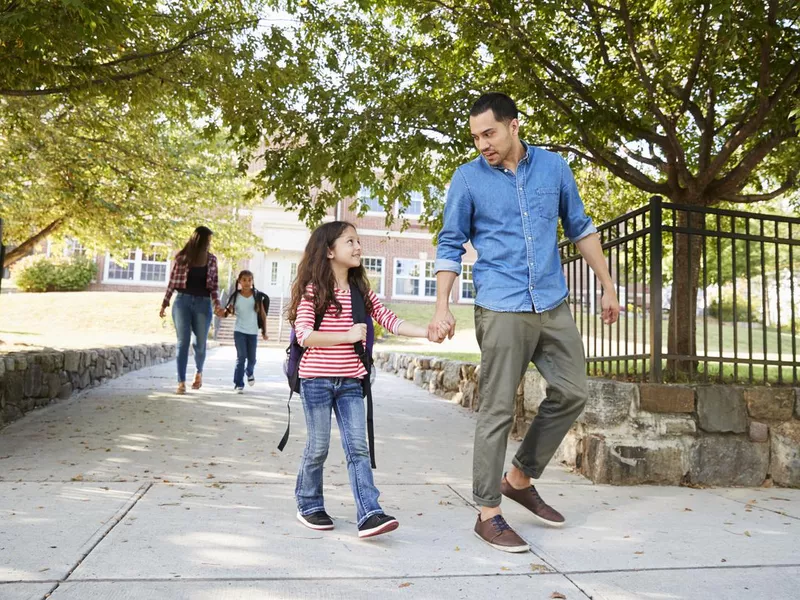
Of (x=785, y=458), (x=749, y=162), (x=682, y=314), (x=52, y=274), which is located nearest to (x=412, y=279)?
(x=52, y=274)

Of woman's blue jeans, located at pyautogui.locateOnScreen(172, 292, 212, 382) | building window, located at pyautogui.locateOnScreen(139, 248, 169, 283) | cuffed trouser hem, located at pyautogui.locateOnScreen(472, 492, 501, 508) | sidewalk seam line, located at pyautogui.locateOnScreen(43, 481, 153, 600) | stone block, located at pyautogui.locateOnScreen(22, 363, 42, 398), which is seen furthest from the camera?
building window, located at pyautogui.locateOnScreen(139, 248, 169, 283)

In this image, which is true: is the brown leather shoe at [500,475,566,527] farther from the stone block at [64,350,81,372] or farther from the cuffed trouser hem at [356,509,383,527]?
the stone block at [64,350,81,372]

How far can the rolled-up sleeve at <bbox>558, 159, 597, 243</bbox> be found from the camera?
11.4 feet

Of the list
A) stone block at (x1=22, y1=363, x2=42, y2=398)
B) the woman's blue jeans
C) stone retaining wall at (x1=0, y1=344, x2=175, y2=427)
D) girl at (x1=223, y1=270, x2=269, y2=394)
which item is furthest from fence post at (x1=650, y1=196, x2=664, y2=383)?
stone block at (x1=22, y1=363, x2=42, y2=398)

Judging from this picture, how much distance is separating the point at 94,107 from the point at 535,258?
9162mm

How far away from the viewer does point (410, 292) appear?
3247cm

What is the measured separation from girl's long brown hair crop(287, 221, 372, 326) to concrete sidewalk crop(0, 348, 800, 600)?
1.08 meters

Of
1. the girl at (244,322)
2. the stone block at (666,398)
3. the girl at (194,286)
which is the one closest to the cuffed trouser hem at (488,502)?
the stone block at (666,398)

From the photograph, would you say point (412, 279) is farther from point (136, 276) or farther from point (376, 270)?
point (136, 276)

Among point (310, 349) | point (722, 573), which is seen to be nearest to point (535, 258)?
point (310, 349)

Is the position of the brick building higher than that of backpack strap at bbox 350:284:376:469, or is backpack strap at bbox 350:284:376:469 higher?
the brick building

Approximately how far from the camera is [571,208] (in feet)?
11.4

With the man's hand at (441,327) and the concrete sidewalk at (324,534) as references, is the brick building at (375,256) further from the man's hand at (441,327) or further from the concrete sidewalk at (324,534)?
the man's hand at (441,327)

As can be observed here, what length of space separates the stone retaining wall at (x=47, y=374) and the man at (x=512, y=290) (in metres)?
4.61
